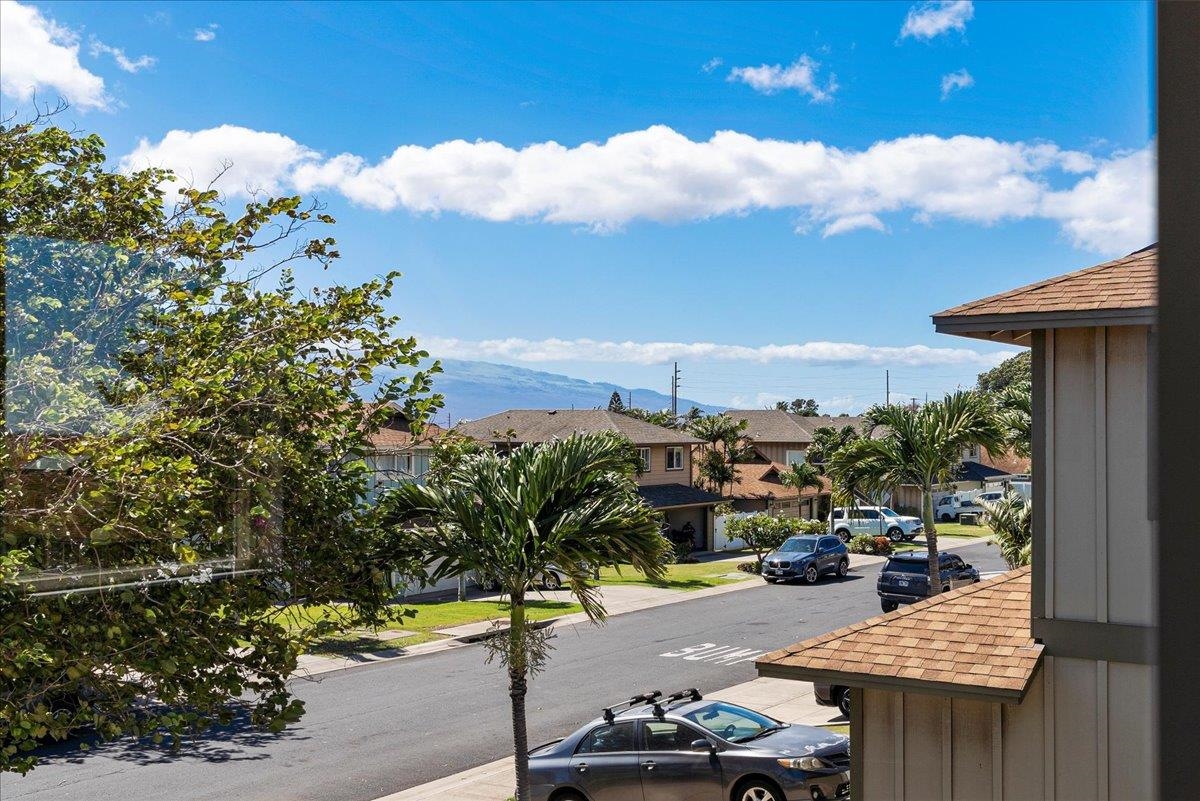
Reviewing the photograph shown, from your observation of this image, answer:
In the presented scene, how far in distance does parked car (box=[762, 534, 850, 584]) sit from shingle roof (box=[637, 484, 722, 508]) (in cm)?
588

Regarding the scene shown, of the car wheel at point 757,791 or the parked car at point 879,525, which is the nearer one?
the car wheel at point 757,791

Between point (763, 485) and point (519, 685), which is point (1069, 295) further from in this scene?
point (763, 485)

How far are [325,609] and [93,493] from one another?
2473 mm

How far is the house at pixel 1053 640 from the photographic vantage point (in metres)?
6.16

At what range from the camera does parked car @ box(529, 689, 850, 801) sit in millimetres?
10328

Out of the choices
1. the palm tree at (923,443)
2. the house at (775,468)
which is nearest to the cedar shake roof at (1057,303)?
the palm tree at (923,443)

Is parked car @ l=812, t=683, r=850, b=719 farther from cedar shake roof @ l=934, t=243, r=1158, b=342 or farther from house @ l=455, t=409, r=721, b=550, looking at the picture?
house @ l=455, t=409, r=721, b=550

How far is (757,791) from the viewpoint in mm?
10406

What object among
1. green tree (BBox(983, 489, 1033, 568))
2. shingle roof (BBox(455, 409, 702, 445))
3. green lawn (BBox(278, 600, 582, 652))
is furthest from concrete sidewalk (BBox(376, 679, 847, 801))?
shingle roof (BBox(455, 409, 702, 445))

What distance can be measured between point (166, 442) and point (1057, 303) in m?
6.22

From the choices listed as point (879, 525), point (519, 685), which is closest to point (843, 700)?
point (519, 685)

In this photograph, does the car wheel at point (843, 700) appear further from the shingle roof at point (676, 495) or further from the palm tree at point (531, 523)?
the shingle roof at point (676, 495)

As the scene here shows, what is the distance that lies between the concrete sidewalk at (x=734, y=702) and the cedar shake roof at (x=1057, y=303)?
632 cm

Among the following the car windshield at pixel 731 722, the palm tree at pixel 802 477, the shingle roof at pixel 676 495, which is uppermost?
the palm tree at pixel 802 477
